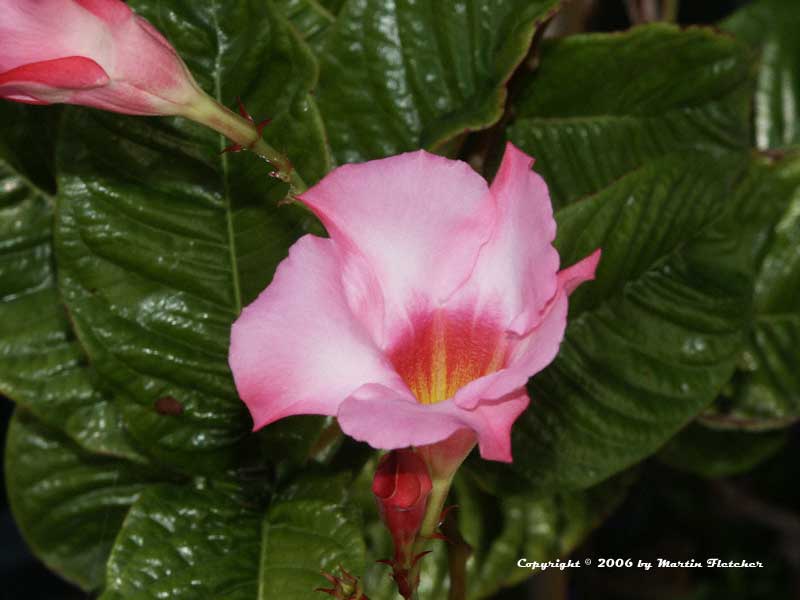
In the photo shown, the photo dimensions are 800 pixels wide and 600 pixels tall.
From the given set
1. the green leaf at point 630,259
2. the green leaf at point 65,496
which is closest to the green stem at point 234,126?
the green leaf at point 630,259

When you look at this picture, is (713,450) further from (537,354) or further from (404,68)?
(537,354)

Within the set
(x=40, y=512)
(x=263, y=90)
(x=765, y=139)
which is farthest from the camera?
(x=765, y=139)

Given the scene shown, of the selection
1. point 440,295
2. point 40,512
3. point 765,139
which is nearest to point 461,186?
point 440,295

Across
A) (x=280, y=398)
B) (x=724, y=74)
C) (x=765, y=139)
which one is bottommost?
(x=765, y=139)

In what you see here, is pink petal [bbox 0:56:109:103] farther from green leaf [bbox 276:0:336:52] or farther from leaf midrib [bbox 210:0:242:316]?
green leaf [bbox 276:0:336:52]

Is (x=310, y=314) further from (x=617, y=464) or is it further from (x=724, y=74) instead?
(x=724, y=74)

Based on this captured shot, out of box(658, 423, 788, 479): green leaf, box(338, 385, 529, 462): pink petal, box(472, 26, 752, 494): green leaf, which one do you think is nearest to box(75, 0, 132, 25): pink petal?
box(338, 385, 529, 462): pink petal

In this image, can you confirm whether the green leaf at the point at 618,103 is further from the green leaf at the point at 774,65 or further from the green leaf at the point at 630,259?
the green leaf at the point at 774,65
